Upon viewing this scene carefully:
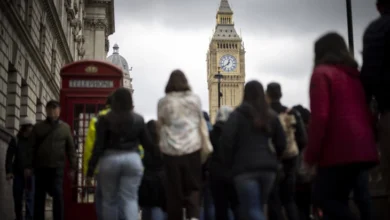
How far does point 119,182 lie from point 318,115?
8.63ft

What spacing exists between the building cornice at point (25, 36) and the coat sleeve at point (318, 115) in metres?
11.6

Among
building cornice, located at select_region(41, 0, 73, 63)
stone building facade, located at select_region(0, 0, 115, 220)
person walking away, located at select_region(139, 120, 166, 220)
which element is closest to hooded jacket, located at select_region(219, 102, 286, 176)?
person walking away, located at select_region(139, 120, 166, 220)

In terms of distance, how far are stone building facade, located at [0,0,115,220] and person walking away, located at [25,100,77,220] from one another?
17.4ft

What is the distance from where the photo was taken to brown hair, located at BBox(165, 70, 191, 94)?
661cm

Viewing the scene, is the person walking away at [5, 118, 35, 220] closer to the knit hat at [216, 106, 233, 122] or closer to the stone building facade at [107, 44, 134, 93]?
the knit hat at [216, 106, 233, 122]

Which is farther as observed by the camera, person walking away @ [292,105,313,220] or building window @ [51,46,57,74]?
building window @ [51,46,57,74]

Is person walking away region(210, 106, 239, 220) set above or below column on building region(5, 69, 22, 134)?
below

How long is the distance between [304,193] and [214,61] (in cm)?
12425

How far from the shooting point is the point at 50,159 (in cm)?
816

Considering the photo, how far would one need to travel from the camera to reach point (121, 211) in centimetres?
635

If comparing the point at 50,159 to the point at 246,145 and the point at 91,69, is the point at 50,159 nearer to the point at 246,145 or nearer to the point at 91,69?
the point at 91,69

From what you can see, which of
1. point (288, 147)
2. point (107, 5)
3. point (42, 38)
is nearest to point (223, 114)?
point (288, 147)

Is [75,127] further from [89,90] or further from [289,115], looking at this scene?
[289,115]

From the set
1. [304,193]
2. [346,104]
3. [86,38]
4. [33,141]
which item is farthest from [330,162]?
[86,38]
